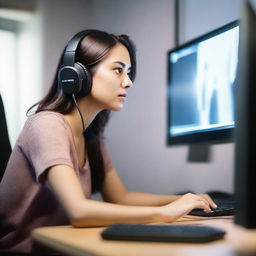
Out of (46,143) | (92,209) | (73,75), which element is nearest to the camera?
(92,209)

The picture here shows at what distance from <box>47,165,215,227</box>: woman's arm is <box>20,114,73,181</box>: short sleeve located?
27mm

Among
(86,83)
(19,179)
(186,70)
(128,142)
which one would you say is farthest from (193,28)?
(19,179)

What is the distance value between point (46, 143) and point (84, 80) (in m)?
0.24

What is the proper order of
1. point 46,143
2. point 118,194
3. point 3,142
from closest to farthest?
point 46,143 → point 3,142 → point 118,194

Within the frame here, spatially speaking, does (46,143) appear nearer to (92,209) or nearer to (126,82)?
(92,209)

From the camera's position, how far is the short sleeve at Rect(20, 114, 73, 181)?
2.80 ft

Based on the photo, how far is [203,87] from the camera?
1.37 metres

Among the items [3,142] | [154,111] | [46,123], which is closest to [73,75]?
[46,123]

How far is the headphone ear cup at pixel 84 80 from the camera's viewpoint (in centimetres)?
103

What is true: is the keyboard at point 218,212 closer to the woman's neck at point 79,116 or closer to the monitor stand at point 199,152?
the woman's neck at point 79,116

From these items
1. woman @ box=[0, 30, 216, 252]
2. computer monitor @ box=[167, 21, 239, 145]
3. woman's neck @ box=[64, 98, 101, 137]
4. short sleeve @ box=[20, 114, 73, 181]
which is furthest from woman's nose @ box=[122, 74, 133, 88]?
computer monitor @ box=[167, 21, 239, 145]

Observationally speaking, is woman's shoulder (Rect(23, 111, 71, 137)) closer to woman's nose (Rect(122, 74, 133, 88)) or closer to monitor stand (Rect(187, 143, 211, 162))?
woman's nose (Rect(122, 74, 133, 88))

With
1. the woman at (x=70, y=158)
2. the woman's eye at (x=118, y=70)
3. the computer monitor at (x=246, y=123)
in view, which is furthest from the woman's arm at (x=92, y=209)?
the woman's eye at (x=118, y=70)

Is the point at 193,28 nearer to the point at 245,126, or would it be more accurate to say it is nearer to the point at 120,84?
the point at 120,84
